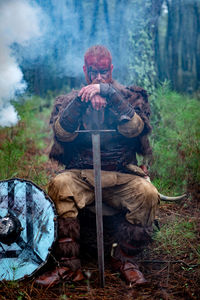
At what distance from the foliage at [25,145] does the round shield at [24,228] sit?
1346 mm

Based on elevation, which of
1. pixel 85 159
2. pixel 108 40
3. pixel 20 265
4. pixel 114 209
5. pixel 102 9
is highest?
pixel 102 9

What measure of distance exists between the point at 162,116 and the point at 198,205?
1.83 m

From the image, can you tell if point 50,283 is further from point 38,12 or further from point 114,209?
point 38,12

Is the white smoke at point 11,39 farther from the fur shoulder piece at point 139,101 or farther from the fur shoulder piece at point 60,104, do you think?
the fur shoulder piece at point 139,101

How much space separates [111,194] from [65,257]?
646 mm

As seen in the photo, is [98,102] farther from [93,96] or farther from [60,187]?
[60,187]

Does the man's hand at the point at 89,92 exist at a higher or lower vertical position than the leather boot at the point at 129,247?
higher

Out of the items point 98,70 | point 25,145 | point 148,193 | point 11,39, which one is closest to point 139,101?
point 98,70

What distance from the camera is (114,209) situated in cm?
281

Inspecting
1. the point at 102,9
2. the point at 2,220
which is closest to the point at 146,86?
the point at 102,9

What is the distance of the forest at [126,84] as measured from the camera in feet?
7.93

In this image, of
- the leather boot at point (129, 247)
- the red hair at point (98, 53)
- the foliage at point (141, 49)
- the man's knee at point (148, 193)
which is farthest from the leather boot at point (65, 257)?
the foliage at point (141, 49)

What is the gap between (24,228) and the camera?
2.42 m

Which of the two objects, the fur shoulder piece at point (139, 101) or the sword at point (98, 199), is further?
the fur shoulder piece at point (139, 101)
